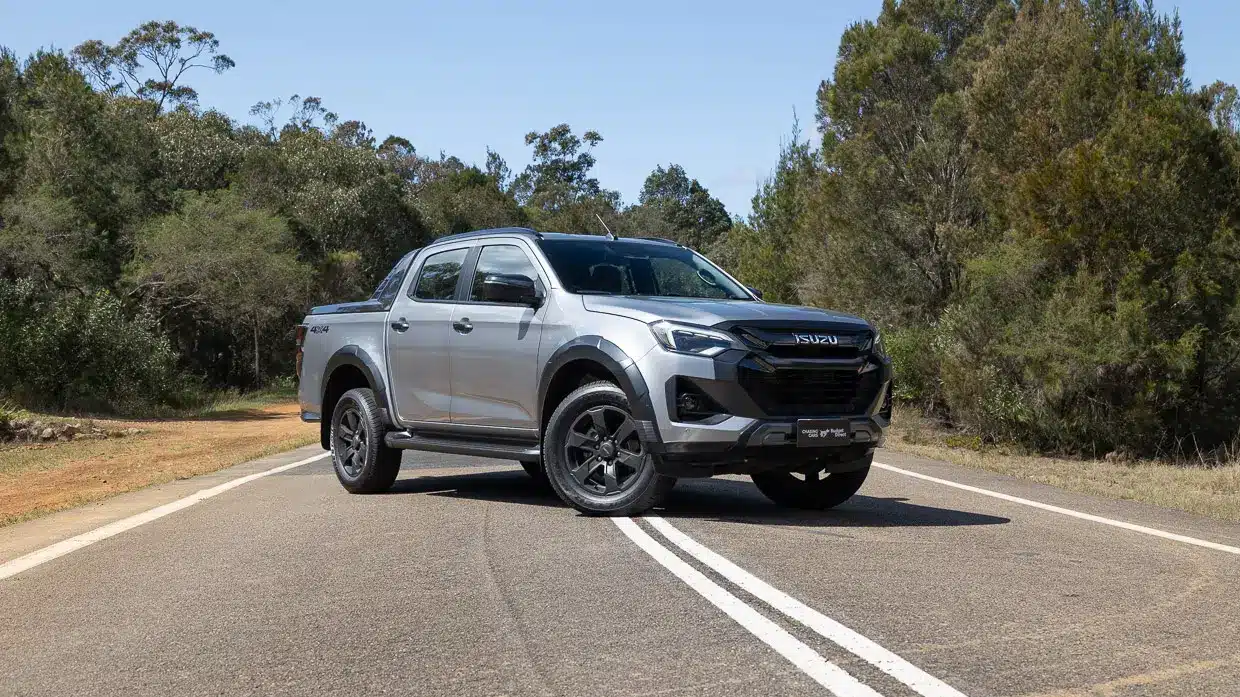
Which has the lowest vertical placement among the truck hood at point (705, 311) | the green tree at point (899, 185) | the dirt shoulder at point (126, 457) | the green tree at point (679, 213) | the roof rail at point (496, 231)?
the dirt shoulder at point (126, 457)

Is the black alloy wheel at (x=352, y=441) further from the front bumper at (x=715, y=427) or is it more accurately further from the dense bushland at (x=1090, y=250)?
the dense bushland at (x=1090, y=250)

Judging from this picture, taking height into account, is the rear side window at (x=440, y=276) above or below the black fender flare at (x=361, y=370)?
above

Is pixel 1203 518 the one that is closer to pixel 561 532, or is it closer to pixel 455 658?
pixel 561 532

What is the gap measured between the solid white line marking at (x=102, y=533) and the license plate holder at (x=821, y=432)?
178 inches

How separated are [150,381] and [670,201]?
86.4 m

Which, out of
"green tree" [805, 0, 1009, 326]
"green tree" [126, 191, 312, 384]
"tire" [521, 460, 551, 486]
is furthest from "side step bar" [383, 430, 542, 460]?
"green tree" [126, 191, 312, 384]

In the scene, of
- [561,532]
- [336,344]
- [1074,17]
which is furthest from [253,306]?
[561,532]

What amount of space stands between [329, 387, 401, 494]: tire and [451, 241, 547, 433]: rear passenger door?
106 cm

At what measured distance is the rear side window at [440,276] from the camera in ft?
33.5

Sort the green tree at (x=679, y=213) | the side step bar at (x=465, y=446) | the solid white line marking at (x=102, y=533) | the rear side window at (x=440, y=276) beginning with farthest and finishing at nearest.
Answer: the green tree at (x=679, y=213) → the rear side window at (x=440, y=276) → the side step bar at (x=465, y=446) → the solid white line marking at (x=102, y=533)

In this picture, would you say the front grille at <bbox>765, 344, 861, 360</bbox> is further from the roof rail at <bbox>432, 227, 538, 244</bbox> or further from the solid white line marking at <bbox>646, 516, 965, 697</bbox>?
the roof rail at <bbox>432, 227, 538, 244</bbox>

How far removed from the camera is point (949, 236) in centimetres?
2450

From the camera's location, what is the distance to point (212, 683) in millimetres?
4547

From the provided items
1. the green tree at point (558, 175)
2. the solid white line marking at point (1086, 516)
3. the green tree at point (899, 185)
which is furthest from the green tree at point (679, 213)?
the solid white line marking at point (1086, 516)
